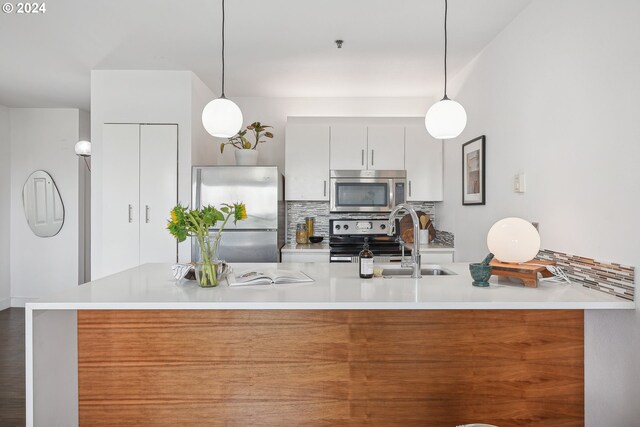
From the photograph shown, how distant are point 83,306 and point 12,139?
15.9 ft

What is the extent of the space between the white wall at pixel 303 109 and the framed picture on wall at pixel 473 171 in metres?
1.20

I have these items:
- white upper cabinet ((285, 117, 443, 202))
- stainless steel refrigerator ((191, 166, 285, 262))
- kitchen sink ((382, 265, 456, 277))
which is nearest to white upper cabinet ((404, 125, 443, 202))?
white upper cabinet ((285, 117, 443, 202))

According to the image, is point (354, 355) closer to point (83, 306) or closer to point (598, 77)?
point (83, 306)

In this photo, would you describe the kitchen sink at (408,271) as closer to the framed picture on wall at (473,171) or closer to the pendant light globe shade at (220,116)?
the framed picture on wall at (473,171)

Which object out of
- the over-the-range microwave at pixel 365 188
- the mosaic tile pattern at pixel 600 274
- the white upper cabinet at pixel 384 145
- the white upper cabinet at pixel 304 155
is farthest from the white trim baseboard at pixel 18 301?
the mosaic tile pattern at pixel 600 274

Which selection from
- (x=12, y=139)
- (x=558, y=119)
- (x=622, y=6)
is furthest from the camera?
(x=12, y=139)

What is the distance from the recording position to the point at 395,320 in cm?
171

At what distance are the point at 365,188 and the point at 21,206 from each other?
170 inches

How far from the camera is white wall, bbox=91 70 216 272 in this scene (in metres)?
3.74

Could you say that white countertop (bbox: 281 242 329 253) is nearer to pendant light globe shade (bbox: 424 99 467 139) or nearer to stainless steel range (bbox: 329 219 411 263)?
stainless steel range (bbox: 329 219 411 263)

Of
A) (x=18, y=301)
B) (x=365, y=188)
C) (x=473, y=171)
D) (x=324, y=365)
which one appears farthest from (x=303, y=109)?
(x=18, y=301)

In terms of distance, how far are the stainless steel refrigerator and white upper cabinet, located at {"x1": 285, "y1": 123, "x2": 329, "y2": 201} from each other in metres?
0.51

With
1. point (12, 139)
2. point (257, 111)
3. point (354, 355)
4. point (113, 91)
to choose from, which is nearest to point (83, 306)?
point (354, 355)

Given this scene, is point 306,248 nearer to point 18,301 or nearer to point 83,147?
point 83,147
